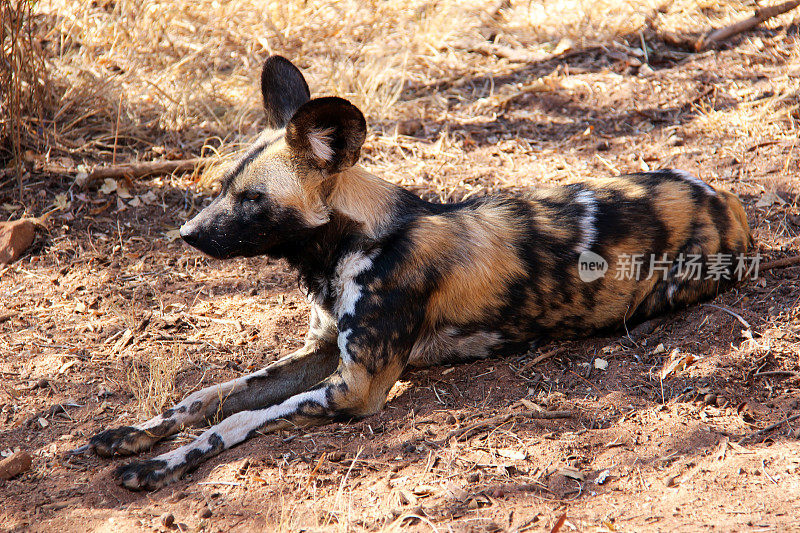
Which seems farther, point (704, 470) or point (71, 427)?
point (71, 427)

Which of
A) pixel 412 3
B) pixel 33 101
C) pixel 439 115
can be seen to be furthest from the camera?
pixel 412 3

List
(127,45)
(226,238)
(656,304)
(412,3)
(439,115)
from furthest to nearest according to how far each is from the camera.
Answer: (412,3) → (127,45) → (439,115) → (656,304) → (226,238)

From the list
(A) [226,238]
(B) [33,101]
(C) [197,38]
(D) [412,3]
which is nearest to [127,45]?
(C) [197,38]

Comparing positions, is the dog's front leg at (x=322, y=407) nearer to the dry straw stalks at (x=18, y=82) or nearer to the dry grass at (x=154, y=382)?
the dry grass at (x=154, y=382)

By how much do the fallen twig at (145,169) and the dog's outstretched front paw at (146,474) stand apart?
2492mm

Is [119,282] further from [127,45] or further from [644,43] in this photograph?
[644,43]

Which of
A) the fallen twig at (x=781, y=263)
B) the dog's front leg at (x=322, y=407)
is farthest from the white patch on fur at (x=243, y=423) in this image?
the fallen twig at (x=781, y=263)

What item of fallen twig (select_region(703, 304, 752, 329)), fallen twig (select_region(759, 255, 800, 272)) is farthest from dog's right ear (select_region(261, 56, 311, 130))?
fallen twig (select_region(759, 255, 800, 272))

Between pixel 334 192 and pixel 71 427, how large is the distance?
142cm

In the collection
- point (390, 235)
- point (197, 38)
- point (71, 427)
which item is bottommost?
point (71, 427)

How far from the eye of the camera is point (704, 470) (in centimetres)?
237

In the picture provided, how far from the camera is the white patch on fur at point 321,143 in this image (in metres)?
2.77

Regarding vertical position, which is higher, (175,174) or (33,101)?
(33,101)

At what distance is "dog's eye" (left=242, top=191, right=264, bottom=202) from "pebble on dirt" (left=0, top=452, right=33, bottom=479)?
48.6 inches
